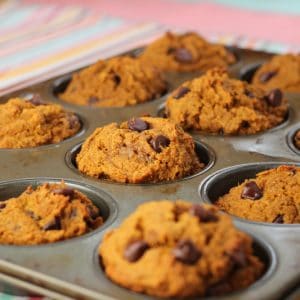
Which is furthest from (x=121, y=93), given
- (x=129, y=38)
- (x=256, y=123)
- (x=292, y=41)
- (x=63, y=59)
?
(x=292, y=41)

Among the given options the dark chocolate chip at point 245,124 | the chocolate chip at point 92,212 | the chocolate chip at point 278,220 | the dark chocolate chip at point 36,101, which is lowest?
the chocolate chip at point 278,220

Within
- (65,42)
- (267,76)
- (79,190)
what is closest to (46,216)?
(79,190)

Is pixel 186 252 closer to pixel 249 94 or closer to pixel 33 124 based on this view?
pixel 33 124

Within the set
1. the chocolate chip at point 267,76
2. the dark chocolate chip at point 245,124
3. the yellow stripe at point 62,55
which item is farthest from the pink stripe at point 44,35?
the dark chocolate chip at point 245,124

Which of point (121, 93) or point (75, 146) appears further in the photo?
point (121, 93)

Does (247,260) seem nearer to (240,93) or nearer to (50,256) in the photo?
(50,256)

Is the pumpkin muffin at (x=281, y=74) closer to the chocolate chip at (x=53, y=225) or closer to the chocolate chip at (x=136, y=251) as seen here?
the chocolate chip at (x=53, y=225)
